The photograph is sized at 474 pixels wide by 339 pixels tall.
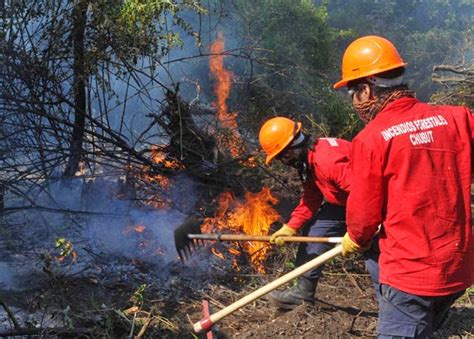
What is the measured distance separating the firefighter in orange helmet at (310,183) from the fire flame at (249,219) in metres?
0.86

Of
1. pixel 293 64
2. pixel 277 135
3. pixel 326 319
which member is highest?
pixel 293 64

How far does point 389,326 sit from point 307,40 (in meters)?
7.83

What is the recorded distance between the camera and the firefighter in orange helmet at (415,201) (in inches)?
104

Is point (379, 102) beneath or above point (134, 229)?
above

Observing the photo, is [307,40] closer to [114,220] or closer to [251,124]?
[251,124]

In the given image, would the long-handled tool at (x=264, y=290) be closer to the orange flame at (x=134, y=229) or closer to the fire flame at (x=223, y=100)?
the orange flame at (x=134, y=229)

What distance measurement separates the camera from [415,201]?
8.66ft

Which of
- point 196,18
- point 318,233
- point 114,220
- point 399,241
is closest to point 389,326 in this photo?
point 399,241

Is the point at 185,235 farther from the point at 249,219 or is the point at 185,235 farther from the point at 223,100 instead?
the point at 223,100

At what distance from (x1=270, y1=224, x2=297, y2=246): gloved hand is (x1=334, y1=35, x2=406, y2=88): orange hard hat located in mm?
1660

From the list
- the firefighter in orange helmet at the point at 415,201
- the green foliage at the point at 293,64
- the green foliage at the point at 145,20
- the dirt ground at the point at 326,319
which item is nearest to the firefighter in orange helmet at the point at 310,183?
the dirt ground at the point at 326,319

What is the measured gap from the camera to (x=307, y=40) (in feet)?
32.4

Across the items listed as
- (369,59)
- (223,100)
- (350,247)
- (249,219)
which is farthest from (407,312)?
(223,100)

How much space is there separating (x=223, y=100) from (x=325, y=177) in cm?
410
